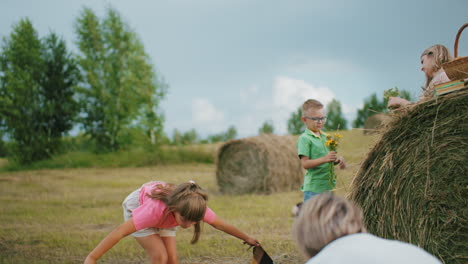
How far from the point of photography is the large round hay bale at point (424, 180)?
128 inches

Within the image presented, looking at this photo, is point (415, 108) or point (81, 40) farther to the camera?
point (81, 40)

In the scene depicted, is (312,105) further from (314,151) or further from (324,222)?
(324,222)

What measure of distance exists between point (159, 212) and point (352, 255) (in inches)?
86.3

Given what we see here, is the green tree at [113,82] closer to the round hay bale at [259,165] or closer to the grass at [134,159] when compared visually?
the grass at [134,159]

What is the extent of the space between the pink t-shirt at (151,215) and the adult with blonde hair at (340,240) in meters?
1.84

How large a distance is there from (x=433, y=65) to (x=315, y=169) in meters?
1.39

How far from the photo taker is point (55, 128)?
2709cm

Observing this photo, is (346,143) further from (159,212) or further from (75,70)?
(159,212)

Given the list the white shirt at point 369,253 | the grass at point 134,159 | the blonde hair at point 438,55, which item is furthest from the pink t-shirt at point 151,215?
the grass at point 134,159

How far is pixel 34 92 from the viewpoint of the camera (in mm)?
26438

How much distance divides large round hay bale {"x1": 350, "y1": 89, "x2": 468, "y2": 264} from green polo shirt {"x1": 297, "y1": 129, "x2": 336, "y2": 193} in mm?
520

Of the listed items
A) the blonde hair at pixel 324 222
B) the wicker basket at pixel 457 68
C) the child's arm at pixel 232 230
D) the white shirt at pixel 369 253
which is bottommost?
the child's arm at pixel 232 230

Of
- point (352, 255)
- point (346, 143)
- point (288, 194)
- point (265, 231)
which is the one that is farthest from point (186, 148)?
point (352, 255)

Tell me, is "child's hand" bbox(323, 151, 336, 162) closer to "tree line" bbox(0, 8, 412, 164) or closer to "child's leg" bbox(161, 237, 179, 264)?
"child's leg" bbox(161, 237, 179, 264)
